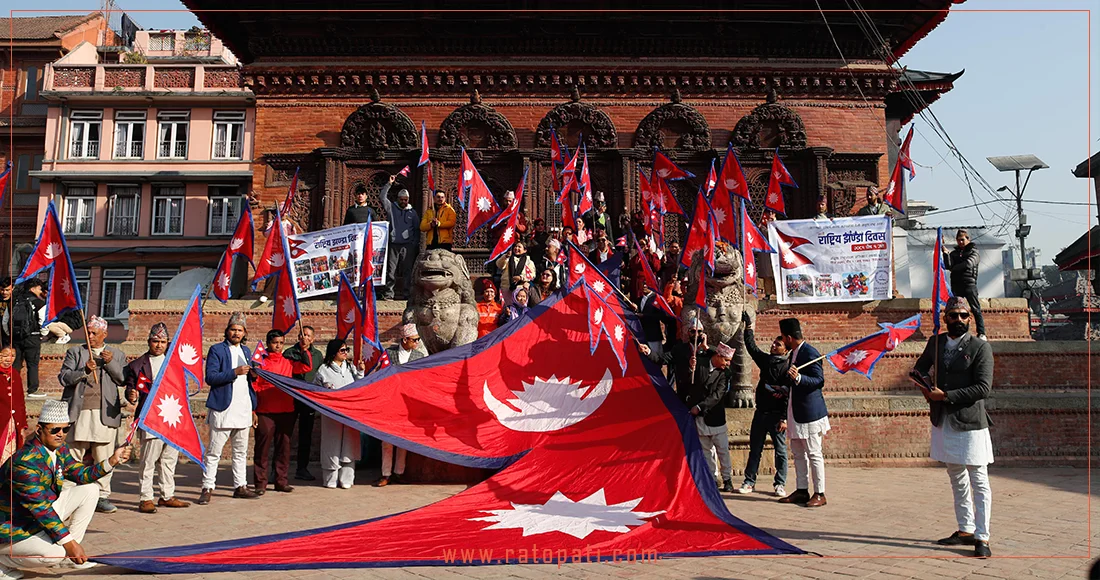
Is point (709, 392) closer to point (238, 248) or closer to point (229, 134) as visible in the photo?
point (238, 248)

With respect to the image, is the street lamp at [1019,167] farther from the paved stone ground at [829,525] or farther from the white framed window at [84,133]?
the white framed window at [84,133]

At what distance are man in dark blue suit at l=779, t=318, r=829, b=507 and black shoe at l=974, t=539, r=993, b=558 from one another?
2021mm

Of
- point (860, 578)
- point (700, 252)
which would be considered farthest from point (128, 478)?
point (860, 578)

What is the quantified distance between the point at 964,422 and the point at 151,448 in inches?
303

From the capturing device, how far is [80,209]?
38.8m

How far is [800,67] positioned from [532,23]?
694 cm

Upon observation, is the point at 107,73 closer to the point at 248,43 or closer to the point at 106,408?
the point at 248,43

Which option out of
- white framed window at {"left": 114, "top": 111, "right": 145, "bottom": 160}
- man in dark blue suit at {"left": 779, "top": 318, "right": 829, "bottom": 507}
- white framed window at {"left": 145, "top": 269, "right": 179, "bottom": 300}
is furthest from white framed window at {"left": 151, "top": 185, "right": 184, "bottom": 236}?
man in dark blue suit at {"left": 779, "top": 318, "right": 829, "bottom": 507}

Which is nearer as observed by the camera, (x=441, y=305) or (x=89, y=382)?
(x=89, y=382)

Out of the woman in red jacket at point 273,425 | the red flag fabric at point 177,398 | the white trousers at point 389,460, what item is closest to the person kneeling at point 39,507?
the red flag fabric at point 177,398

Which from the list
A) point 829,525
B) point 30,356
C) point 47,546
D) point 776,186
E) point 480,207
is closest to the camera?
point 47,546

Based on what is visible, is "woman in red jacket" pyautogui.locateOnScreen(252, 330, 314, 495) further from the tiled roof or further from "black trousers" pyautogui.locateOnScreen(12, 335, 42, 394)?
the tiled roof

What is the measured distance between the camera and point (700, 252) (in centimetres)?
1091

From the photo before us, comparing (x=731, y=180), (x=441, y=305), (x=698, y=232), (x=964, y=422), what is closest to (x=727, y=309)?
(x=698, y=232)
